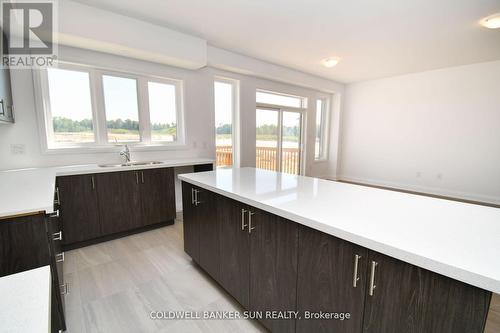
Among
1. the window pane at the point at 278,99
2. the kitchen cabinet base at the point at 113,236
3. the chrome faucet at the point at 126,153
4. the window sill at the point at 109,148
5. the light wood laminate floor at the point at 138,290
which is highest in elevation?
the window pane at the point at 278,99

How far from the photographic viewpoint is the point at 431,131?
16.0 ft

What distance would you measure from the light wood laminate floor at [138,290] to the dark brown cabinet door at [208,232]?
210mm

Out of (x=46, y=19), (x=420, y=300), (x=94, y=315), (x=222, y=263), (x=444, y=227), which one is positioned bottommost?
(x=94, y=315)

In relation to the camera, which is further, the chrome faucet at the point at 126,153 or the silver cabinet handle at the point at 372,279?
the chrome faucet at the point at 126,153

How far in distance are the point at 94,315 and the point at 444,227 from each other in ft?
7.33

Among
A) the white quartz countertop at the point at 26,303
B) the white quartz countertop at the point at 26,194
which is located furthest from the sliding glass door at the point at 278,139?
the white quartz countertop at the point at 26,303

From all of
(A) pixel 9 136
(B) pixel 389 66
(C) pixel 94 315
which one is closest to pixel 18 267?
(C) pixel 94 315

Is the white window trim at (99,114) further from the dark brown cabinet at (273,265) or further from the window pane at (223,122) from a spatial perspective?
the dark brown cabinet at (273,265)

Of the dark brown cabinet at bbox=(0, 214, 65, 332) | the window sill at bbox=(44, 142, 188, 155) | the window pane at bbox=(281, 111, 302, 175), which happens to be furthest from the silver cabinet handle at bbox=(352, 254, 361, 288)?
the window pane at bbox=(281, 111, 302, 175)

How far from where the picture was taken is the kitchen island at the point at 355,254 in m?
0.72

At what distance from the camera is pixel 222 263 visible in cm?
Answer: 174

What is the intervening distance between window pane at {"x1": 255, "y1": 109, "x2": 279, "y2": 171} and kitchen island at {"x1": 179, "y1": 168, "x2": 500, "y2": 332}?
124 inches

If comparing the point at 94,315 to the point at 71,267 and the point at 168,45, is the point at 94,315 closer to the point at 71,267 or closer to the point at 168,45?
the point at 71,267

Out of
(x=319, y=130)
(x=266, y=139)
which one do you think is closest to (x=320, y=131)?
(x=319, y=130)
